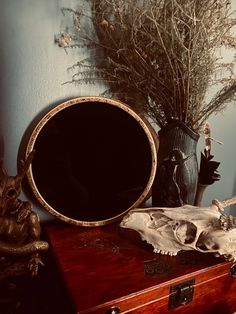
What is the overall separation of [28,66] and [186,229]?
0.67 metres

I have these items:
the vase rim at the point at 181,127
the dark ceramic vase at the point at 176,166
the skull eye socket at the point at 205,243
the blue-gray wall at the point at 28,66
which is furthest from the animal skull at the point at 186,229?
the blue-gray wall at the point at 28,66

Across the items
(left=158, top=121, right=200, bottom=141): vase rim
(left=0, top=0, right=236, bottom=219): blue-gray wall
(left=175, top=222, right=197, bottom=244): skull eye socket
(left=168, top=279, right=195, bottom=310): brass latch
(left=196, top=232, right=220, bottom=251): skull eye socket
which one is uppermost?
(left=0, top=0, right=236, bottom=219): blue-gray wall

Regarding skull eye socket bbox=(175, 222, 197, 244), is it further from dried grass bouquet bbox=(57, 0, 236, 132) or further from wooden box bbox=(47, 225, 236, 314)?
dried grass bouquet bbox=(57, 0, 236, 132)

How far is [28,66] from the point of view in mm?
935

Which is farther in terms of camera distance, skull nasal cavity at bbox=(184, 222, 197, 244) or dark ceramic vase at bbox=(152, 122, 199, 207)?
dark ceramic vase at bbox=(152, 122, 199, 207)

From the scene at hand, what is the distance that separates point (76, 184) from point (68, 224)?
145 mm

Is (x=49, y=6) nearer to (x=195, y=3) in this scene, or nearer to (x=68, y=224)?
(x=195, y=3)

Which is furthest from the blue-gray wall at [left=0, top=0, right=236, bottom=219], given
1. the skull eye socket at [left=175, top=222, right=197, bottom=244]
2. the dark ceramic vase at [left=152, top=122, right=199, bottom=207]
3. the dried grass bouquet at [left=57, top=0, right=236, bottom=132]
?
the skull eye socket at [left=175, top=222, right=197, bottom=244]

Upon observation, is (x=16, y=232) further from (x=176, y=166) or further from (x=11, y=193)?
(x=176, y=166)

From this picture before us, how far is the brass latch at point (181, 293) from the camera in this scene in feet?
2.55

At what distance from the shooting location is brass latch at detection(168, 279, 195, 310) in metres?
0.78

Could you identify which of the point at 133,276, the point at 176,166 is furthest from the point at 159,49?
the point at 133,276

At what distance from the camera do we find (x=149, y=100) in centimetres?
107

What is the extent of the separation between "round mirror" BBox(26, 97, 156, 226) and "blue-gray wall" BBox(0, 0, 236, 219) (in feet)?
0.25
